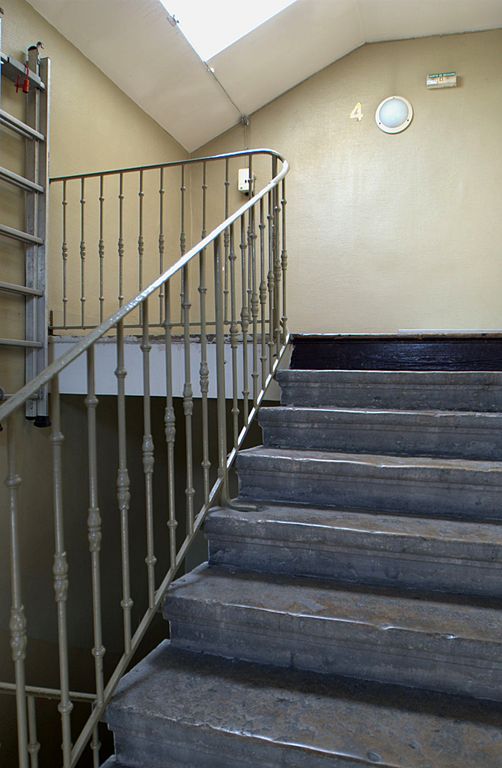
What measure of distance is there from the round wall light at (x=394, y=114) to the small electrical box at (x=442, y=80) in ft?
0.70

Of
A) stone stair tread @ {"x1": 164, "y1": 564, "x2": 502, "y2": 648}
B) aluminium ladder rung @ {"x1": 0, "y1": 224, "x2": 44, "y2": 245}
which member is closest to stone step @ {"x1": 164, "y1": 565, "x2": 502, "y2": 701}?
stone stair tread @ {"x1": 164, "y1": 564, "x2": 502, "y2": 648}

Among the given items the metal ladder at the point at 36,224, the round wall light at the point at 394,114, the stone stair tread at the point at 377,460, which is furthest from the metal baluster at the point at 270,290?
the round wall light at the point at 394,114

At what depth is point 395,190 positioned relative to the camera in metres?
4.36

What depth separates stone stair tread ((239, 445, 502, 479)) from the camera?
179cm

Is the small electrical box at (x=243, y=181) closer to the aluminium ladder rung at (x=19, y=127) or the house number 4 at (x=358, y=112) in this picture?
the house number 4 at (x=358, y=112)

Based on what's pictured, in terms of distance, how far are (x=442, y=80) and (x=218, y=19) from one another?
5.74 feet

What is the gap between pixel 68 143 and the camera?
10.9ft

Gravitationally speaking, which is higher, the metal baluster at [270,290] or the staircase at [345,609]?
the metal baluster at [270,290]

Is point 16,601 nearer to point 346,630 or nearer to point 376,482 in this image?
point 346,630

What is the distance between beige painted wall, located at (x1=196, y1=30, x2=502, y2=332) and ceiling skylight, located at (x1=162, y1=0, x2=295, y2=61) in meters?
0.87

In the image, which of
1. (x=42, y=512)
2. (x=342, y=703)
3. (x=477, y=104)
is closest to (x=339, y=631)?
(x=342, y=703)

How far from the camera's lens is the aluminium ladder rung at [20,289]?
2.65m

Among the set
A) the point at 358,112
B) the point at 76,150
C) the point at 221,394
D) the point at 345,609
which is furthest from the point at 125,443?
the point at 358,112

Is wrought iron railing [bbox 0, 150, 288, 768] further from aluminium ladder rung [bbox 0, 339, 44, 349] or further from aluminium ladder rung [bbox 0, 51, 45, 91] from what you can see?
aluminium ladder rung [bbox 0, 51, 45, 91]
